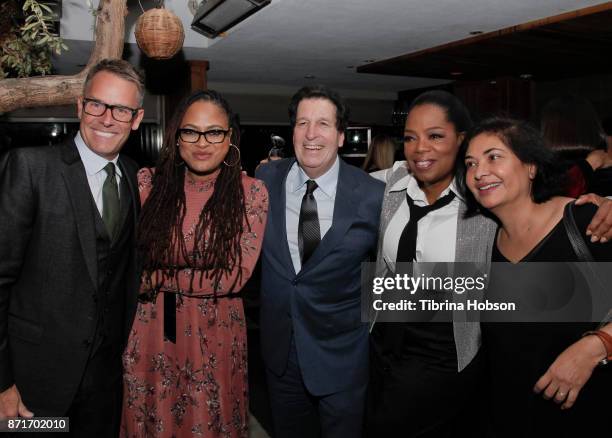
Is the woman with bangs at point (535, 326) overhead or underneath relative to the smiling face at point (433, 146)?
underneath

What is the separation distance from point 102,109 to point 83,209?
0.34 m

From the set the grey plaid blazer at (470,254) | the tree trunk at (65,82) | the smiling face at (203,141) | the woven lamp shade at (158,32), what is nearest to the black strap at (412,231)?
the grey plaid blazer at (470,254)

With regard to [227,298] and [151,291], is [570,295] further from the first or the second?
[151,291]

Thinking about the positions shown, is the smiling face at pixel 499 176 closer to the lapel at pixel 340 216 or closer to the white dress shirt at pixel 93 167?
the lapel at pixel 340 216

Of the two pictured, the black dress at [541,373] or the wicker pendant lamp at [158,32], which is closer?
the black dress at [541,373]

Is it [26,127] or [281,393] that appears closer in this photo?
[281,393]

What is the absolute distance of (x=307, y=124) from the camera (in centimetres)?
208

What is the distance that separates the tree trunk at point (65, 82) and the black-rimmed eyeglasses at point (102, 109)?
1068 millimetres

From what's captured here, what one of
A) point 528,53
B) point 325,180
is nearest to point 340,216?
point 325,180

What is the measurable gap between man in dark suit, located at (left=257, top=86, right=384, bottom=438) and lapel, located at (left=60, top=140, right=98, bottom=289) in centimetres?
67

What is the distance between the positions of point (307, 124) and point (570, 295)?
113 cm

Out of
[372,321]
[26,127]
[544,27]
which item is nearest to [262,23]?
[544,27]

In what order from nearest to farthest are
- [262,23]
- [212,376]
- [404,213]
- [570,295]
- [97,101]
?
[570,295], [97,101], [212,376], [404,213], [262,23]

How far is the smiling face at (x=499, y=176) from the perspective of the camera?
5.37ft
